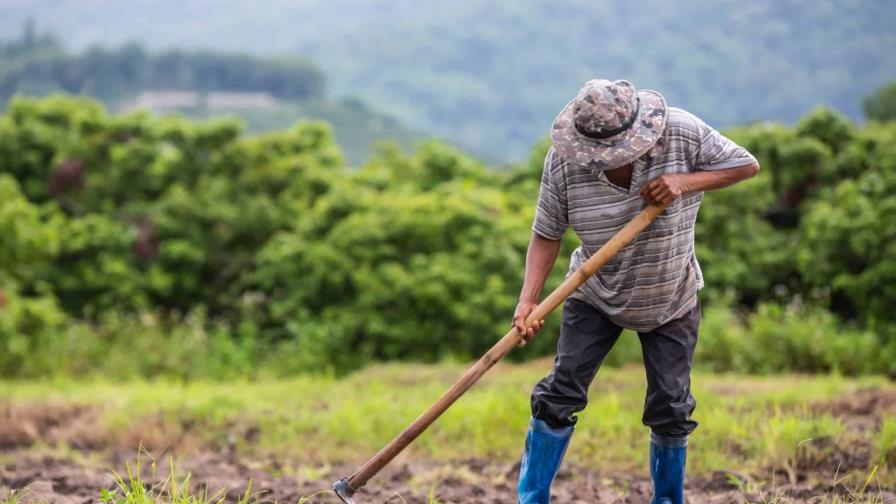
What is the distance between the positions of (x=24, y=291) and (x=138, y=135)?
112 inches

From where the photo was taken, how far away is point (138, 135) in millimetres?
15141

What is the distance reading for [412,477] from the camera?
5.70 meters

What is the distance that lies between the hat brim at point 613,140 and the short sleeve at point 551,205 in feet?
0.71

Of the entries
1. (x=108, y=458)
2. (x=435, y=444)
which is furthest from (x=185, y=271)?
(x=435, y=444)

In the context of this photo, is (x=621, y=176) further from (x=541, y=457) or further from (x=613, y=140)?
(x=541, y=457)

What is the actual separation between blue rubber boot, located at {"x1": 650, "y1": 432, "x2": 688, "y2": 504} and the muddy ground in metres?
0.39

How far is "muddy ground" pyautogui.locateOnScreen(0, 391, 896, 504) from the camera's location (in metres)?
4.77

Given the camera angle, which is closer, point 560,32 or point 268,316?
point 268,316

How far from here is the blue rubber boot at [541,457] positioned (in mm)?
4027

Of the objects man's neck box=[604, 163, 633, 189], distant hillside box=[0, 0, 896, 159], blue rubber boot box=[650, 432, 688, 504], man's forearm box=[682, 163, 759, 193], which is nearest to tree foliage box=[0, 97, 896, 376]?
blue rubber boot box=[650, 432, 688, 504]

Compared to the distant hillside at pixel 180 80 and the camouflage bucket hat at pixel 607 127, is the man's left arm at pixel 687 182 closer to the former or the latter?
the camouflage bucket hat at pixel 607 127

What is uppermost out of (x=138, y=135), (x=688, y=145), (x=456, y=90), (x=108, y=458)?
(x=688, y=145)

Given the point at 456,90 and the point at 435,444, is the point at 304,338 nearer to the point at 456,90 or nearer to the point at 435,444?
the point at 435,444

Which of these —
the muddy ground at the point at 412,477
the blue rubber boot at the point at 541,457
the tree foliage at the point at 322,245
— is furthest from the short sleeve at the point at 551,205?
the tree foliage at the point at 322,245
